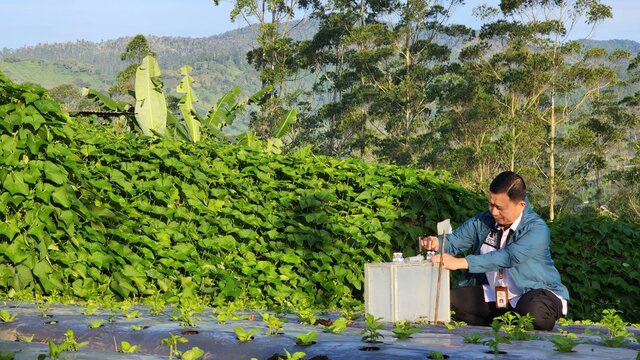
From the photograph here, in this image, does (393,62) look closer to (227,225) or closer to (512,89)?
(512,89)

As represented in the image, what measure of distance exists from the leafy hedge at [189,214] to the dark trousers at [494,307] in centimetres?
232

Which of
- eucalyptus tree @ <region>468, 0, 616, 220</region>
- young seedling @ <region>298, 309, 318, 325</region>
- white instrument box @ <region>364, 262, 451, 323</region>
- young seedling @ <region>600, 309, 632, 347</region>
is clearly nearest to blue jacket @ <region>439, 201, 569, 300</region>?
white instrument box @ <region>364, 262, 451, 323</region>

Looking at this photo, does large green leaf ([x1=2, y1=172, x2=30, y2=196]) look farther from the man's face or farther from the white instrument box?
the man's face

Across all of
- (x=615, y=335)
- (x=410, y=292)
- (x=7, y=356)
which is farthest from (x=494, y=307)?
(x=7, y=356)

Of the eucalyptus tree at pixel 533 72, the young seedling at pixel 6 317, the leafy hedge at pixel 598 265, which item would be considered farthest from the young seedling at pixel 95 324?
the eucalyptus tree at pixel 533 72

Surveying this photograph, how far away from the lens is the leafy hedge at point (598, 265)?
9.18 m

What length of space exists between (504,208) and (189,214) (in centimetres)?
341

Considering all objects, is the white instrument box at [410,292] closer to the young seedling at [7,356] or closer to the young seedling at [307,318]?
the young seedling at [307,318]

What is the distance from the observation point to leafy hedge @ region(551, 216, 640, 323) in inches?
361

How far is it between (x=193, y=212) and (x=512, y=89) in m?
38.3

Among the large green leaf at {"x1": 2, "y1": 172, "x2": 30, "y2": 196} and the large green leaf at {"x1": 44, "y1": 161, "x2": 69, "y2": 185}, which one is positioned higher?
the large green leaf at {"x1": 44, "y1": 161, "x2": 69, "y2": 185}

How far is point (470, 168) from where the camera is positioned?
46562 mm

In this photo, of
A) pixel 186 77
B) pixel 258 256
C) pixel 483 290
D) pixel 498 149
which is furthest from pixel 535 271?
pixel 498 149

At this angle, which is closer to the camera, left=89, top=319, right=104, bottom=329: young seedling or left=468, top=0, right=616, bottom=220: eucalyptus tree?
left=89, top=319, right=104, bottom=329: young seedling
